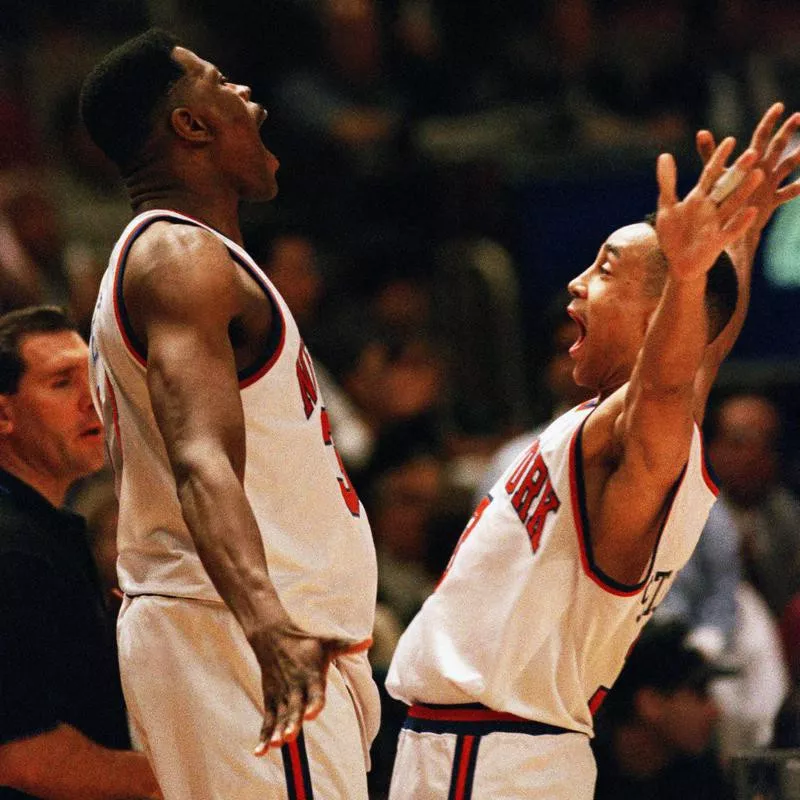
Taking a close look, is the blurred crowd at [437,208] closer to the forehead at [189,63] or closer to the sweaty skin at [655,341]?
the sweaty skin at [655,341]

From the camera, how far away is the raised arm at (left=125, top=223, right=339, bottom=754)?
270 centimetres

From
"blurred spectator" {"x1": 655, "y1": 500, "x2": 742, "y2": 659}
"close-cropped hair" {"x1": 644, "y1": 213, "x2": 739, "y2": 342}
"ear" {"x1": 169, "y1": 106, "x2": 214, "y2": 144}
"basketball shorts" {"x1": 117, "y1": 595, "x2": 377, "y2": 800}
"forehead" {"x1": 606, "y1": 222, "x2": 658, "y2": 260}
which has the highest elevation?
"ear" {"x1": 169, "y1": 106, "x2": 214, "y2": 144}

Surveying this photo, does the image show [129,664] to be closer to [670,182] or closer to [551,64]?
[670,182]

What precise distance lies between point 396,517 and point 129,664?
3612mm

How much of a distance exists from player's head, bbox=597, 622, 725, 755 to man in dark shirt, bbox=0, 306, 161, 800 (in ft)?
7.53

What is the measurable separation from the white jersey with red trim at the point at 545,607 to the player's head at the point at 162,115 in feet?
3.29

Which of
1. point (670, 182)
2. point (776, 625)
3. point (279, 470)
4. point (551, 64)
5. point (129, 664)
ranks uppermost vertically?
point (551, 64)

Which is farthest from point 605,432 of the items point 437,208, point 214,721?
point 437,208

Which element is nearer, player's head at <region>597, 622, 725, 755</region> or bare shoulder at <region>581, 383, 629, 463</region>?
bare shoulder at <region>581, 383, 629, 463</region>

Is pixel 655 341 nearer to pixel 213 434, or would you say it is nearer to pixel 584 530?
pixel 584 530

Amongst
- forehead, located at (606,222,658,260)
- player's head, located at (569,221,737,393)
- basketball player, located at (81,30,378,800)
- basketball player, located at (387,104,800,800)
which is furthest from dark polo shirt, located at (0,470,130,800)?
forehead, located at (606,222,658,260)

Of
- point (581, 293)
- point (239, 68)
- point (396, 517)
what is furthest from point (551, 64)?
point (581, 293)

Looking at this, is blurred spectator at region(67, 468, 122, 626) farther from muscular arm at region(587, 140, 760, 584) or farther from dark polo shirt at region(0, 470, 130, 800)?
muscular arm at region(587, 140, 760, 584)

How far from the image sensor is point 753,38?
9.44 m
